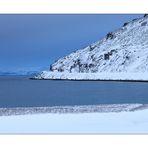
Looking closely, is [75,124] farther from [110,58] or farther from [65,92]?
[110,58]

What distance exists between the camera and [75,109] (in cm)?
953

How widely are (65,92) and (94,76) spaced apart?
1.77 ft

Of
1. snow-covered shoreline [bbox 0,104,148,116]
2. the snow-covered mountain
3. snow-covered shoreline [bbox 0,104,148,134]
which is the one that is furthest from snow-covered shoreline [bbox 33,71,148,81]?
snow-covered shoreline [bbox 0,104,148,134]

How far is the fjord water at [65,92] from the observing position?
9.60 m

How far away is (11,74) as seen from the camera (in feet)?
31.4

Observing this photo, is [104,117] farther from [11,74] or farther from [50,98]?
[11,74]

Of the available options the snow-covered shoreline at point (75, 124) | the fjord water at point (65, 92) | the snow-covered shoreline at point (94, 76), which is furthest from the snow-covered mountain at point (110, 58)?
the snow-covered shoreline at point (75, 124)

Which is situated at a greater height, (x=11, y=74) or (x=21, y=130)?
(x=11, y=74)

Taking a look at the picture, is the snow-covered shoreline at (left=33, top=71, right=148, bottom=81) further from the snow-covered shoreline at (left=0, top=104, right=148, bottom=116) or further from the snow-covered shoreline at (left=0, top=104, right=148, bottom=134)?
the snow-covered shoreline at (left=0, top=104, right=148, bottom=134)

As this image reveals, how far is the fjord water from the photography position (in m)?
9.60

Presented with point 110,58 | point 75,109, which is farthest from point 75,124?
point 110,58

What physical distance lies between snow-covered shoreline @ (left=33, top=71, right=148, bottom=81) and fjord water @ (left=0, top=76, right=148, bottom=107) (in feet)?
0.24

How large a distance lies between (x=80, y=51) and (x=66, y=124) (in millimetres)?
1178
